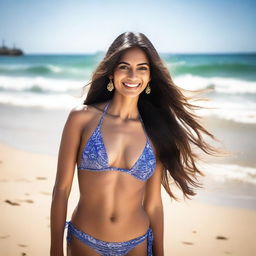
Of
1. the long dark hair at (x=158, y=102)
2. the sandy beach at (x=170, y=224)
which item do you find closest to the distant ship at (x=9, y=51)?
the sandy beach at (x=170, y=224)

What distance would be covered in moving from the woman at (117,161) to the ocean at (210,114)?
0.37 metres

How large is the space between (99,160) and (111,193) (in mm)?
236

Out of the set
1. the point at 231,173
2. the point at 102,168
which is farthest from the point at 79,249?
the point at 231,173

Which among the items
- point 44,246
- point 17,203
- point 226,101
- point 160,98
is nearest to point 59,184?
point 160,98

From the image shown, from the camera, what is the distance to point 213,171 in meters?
6.54

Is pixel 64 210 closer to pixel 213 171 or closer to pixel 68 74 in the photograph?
pixel 213 171

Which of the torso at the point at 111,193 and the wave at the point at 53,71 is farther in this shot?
the wave at the point at 53,71

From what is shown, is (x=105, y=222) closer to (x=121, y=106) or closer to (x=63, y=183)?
(x=63, y=183)

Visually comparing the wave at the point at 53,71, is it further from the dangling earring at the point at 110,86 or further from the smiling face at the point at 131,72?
the smiling face at the point at 131,72

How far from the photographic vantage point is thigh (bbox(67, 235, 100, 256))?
8.67 feet

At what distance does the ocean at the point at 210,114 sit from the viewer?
6164 millimetres

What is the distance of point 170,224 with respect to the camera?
16.3 feet

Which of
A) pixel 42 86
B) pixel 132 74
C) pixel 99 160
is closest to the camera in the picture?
pixel 99 160

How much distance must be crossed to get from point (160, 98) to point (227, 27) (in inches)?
1307
